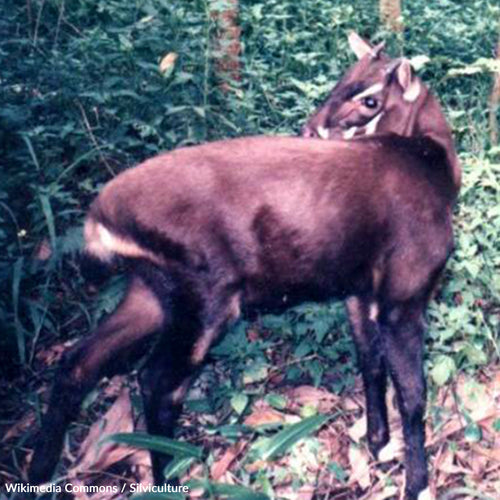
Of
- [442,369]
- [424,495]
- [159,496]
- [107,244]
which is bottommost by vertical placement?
[424,495]

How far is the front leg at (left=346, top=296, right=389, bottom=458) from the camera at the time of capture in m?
3.35

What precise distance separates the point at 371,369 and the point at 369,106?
109 cm

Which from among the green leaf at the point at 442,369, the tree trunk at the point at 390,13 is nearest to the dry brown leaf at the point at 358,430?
the green leaf at the point at 442,369

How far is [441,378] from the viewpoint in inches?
134

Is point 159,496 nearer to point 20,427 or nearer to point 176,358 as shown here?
point 176,358

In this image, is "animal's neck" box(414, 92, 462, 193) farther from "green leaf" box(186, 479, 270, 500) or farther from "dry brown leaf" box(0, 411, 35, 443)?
"dry brown leaf" box(0, 411, 35, 443)

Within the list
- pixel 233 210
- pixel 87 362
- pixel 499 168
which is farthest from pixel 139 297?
pixel 499 168

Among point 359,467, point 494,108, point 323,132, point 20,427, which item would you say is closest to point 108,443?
point 20,427

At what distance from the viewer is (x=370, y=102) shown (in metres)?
3.51

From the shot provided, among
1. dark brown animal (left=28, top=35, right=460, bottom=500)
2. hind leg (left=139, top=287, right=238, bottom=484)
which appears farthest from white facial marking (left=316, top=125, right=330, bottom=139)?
hind leg (left=139, top=287, right=238, bottom=484)

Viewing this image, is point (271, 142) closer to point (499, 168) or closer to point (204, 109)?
point (204, 109)

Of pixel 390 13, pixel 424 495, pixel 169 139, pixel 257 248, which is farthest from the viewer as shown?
pixel 390 13

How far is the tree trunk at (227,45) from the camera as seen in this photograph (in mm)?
4625

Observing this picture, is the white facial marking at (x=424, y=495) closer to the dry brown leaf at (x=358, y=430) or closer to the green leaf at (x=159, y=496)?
the dry brown leaf at (x=358, y=430)
